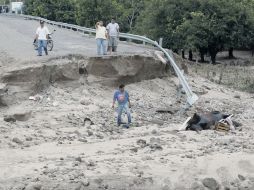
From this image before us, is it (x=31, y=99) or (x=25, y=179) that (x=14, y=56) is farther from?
(x=25, y=179)

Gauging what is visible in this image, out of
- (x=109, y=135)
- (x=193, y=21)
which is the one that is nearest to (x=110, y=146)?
(x=109, y=135)

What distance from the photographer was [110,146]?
16578mm

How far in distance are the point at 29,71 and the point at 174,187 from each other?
8310 mm

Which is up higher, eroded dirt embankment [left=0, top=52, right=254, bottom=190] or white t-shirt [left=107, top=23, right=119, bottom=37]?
white t-shirt [left=107, top=23, right=119, bottom=37]

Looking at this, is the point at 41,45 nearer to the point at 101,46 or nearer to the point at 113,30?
the point at 101,46

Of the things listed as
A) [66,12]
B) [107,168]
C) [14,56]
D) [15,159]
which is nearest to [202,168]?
[107,168]

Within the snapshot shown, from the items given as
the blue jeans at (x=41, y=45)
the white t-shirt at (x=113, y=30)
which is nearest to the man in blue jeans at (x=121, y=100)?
the blue jeans at (x=41, y=45)

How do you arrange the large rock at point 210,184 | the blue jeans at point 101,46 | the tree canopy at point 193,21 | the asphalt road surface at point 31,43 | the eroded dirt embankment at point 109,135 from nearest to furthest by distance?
the eroded dirt embankment at point 109,135 < the large rock at point 210,184 < the blue jeans at point 101,46 < the asphalt road surface at point 31,43 < the tree canopy at point 193,21

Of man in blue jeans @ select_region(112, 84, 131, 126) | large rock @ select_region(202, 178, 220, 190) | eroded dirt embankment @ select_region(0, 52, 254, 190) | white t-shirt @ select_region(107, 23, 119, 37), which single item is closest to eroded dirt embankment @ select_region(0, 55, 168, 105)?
eroded dirt embankment @ select_region(0, 52, 254, 190)

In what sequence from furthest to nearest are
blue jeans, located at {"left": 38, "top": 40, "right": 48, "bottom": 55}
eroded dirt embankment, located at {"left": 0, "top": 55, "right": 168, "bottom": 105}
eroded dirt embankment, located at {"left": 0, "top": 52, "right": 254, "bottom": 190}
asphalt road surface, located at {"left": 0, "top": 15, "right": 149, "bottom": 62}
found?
asphalt road surface, located at {"left": 0, "top": 15, "right": 149, "bottom": 62}
blue jeans, located at {"left": 38, "top": 40, "right": 48, "bottom": 55}
eroded dirt embankment, located at {"left": 0, "top": 55, "right": 168, "bottom": 105}
eroded dirt embankment, located at {"left": 0, "top": 52, "right": 254, "bottom": 190}

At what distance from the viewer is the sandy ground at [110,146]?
1402cm

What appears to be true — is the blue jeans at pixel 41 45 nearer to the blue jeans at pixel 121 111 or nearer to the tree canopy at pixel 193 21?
the blue jeans at pixel 121 111

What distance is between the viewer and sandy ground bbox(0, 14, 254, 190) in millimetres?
14023

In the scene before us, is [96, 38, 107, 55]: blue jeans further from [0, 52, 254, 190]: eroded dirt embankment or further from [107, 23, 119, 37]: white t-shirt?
[107, 23, 119, 37]: white t-shirt
